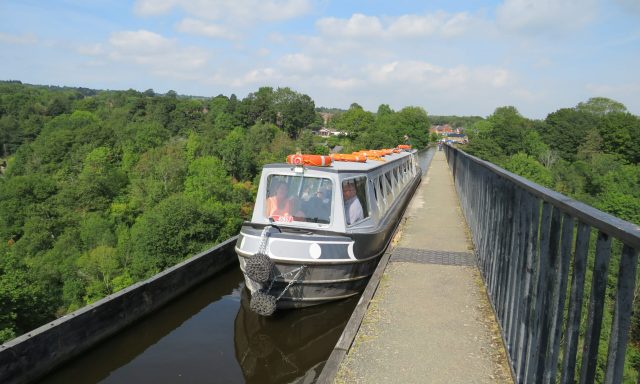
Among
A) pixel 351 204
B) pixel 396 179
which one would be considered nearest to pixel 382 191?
pixel 351 204

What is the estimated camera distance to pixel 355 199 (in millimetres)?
9117

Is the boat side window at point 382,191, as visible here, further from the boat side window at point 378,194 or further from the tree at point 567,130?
the tree at point 567,130

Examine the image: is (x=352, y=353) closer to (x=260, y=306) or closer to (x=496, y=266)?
(x=496, y=266)

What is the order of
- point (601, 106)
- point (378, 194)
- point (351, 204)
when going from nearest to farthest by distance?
point (351, 204)
point (378, 194)
point (601, 106)

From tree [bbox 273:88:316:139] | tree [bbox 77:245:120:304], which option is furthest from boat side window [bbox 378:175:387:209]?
tree [bbox 273:88:316:139]

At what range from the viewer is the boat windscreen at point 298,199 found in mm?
8492

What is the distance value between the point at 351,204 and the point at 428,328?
3.78 m

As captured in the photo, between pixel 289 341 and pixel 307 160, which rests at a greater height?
pixel 307 160

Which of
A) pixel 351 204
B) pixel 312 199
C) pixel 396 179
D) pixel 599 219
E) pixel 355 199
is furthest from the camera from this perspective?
pixel 396 179

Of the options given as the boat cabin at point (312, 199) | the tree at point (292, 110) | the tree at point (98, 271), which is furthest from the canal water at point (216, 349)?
the tree at point (292, 110)

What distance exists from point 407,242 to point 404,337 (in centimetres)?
476

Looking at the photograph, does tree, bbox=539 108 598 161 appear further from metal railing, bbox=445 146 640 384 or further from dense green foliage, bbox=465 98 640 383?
metal railing, bbox=445 146 640 384

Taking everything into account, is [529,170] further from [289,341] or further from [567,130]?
[289,341]

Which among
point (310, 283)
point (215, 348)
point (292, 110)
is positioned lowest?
point (215, 348)
